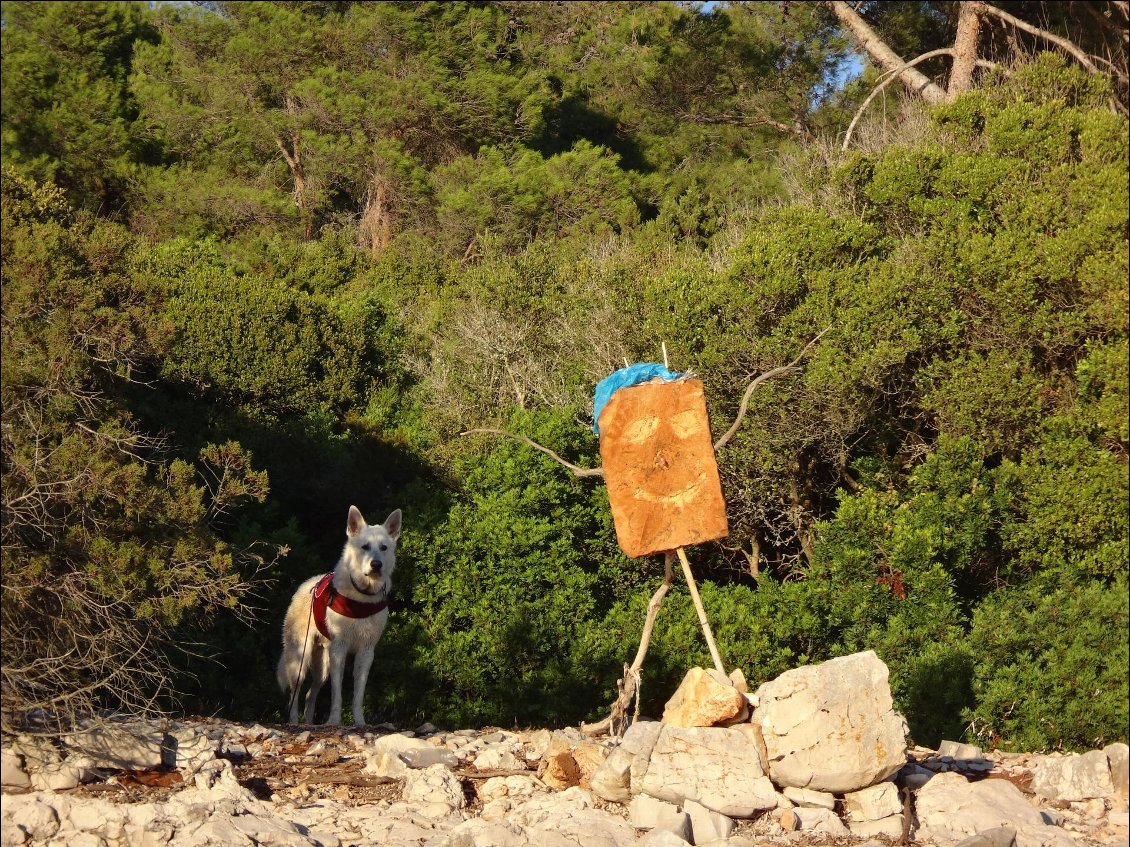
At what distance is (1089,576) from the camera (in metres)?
12.6

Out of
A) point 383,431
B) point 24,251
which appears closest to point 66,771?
point 24,251

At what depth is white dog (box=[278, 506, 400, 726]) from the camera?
1033 cm

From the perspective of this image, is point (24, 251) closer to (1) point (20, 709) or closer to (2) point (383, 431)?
(1) point (20, 709)

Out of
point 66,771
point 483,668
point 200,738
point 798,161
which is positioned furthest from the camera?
point 798,161

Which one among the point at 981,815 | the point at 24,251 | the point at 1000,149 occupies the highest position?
the point at 1000,149

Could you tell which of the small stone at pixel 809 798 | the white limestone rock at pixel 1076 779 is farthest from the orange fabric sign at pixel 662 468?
the white limestone rock at pixel 1076 779

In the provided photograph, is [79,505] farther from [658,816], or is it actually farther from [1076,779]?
[1076,779]

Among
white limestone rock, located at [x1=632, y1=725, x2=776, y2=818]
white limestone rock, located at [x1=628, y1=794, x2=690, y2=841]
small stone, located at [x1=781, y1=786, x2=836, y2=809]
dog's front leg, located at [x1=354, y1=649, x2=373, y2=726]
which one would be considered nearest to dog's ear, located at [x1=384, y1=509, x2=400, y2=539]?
dog's front leg, located at [x1=354, y1=649, x2=373, y2=726]

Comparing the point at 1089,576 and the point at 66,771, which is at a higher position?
the point at 1089,576

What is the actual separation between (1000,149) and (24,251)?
418 inches

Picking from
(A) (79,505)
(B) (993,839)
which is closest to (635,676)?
(B) (993,839)

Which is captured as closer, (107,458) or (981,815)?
(981,815)

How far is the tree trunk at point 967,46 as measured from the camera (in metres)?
18.6

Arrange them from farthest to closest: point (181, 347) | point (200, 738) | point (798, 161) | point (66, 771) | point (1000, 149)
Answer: point (798, 161), point (181, 347), point (1000, 149), point (200, 738), point (66, 771)
